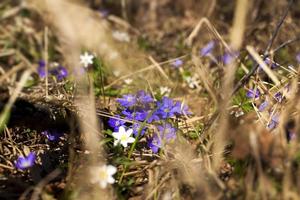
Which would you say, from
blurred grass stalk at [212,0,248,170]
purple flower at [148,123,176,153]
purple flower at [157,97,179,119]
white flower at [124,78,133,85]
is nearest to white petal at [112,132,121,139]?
purple flower at [148,123,176,153]

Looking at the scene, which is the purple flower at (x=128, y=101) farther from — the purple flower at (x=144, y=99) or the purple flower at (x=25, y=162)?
the purple flower at (x=25, y=162)

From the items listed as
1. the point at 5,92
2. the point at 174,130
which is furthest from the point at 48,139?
the point at 5,92

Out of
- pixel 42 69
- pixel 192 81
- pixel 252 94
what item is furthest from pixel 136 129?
pixel 42 69

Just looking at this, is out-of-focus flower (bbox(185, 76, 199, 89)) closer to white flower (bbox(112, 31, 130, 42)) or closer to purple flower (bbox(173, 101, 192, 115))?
purple flower (bbox(173, 101, 192, 115))

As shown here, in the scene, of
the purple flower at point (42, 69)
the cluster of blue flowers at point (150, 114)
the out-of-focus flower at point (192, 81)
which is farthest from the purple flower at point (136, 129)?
the purple flower at point (42, 69)

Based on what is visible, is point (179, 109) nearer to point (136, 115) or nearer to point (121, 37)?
point (136, 115)

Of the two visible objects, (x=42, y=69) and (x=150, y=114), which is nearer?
(x=150, y=114)
